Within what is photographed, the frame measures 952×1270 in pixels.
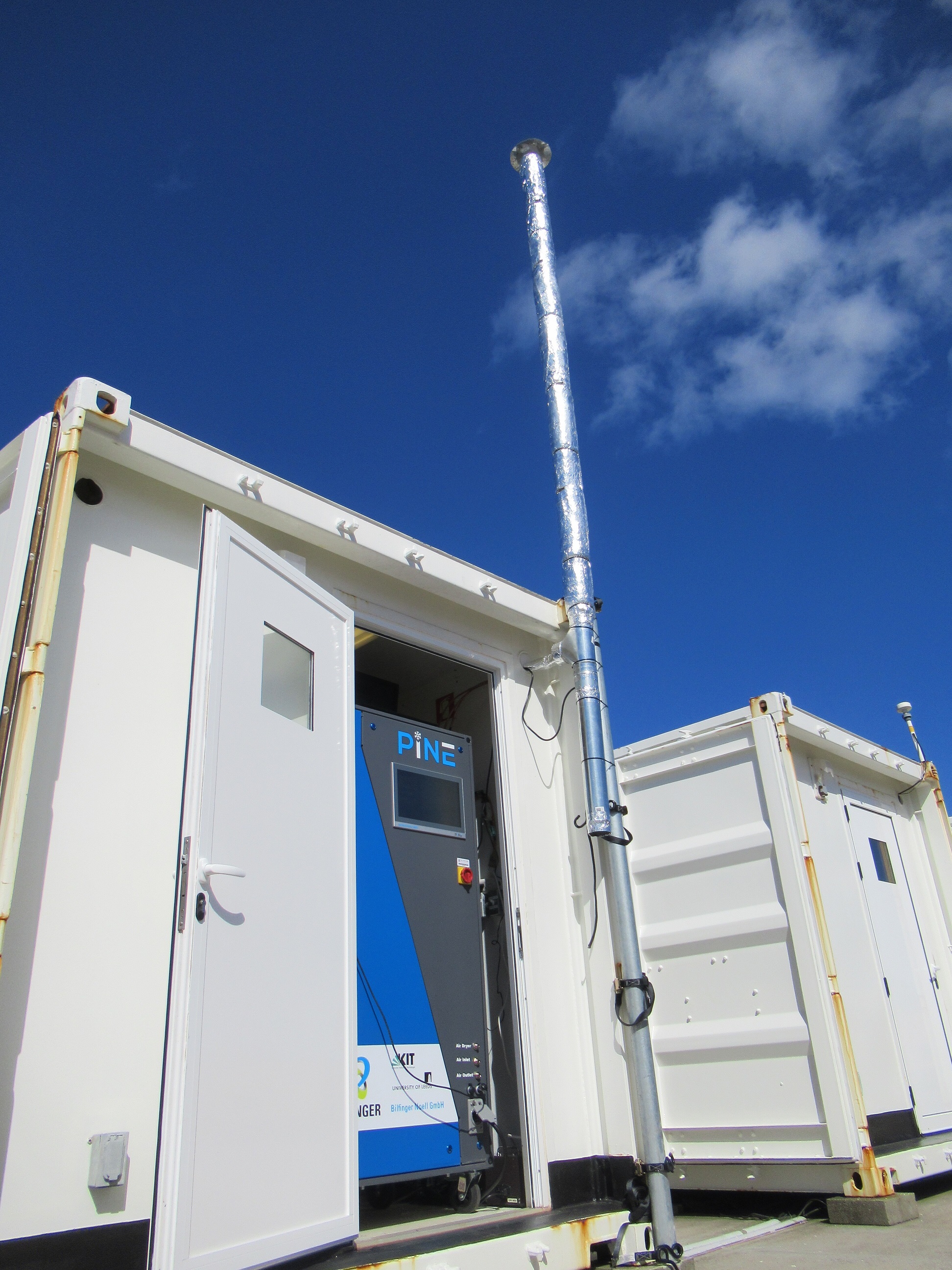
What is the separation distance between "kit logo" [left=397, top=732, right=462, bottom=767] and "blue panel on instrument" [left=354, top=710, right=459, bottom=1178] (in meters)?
0.23

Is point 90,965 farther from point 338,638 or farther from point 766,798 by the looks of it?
point 766,798

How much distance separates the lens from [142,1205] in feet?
7.13

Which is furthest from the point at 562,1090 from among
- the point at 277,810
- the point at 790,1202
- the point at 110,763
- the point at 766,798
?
the point at 110,763

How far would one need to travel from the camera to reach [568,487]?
13.6 ft

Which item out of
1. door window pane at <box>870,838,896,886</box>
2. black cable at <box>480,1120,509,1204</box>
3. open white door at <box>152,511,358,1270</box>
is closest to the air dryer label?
black cable at <box>480,1120,509,1204</box>

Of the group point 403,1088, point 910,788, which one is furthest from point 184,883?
point 910,788

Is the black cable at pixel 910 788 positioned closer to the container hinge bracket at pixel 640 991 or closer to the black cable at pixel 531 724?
the black cable at pixel 531 724

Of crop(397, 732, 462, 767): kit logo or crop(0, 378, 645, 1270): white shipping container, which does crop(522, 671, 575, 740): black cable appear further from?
crop(0, 378, 645, 1270): white shipping container

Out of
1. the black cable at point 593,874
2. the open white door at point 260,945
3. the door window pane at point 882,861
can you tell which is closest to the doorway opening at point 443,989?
the black cable at point 593,874

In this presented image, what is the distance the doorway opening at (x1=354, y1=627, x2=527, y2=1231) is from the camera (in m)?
3.10

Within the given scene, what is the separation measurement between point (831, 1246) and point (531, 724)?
6.82 feet

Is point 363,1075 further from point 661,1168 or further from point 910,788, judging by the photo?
point 910,788

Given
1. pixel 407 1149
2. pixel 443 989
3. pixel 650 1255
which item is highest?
pixel 443 989

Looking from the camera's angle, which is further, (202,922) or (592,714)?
(592,714)
